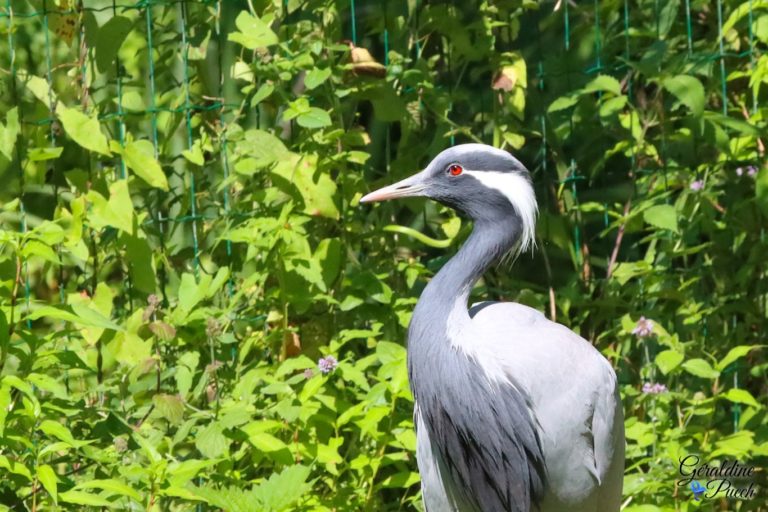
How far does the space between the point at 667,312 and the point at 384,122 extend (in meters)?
→ 1.45

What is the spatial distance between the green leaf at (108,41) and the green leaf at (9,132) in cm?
39

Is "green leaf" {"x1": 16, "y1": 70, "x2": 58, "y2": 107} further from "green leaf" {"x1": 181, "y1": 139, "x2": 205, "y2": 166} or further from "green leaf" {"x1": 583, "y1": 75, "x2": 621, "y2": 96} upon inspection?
"green leaf" {"x1": 583, "y1": 75, "x2": 621, "y2": 96}

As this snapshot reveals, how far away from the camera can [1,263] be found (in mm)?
4340

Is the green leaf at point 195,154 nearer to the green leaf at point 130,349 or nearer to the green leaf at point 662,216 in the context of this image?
the green leaf at point 130,349

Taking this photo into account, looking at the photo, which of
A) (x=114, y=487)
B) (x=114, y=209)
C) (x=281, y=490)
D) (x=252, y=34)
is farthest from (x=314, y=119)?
(x=114, y=487)

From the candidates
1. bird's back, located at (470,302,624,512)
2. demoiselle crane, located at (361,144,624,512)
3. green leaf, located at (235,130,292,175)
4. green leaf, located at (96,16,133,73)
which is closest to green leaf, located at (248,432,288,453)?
demoiselle crane, located at (361,144,624,512)

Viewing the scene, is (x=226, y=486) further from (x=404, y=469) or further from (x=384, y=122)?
(x=384, y=122)

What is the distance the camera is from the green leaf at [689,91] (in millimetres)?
4816

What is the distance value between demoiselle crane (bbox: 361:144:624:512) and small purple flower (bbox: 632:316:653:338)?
86 centimetres

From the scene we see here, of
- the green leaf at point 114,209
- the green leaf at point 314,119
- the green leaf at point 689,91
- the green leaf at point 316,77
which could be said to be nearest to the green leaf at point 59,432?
the green leaf at point 114,209

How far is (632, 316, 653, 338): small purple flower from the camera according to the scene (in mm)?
4828

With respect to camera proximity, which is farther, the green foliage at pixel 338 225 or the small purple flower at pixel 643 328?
the small purple flower at pixel 643 328

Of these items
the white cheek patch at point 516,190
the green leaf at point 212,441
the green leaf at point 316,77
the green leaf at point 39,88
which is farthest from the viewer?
the green leaf at point 39,88

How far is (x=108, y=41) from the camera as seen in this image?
4.92 m
